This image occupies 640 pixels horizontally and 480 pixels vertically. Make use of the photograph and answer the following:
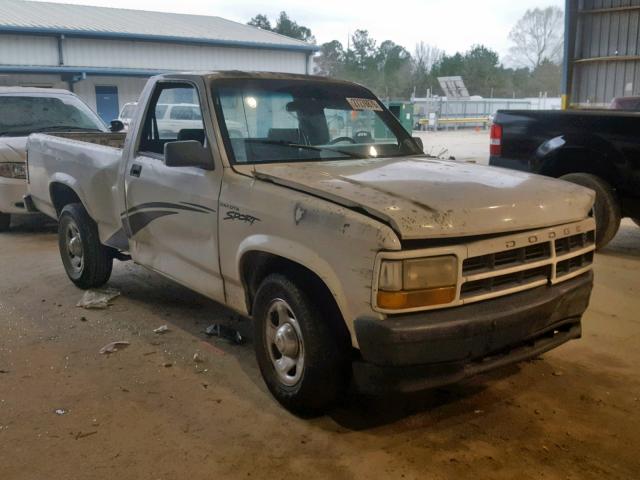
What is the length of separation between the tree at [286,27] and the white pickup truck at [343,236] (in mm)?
57161

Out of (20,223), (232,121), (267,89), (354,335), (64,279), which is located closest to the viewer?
(354,335)

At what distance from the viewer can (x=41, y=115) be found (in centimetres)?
891

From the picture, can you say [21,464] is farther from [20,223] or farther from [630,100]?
[630,100]

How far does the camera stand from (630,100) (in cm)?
1120

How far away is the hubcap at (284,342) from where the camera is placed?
133 inches

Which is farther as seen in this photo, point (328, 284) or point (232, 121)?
point (232, 121)

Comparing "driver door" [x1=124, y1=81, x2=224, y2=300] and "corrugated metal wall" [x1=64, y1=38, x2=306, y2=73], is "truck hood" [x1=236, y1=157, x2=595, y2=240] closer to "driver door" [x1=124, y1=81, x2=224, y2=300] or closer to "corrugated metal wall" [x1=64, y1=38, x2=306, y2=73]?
"driver door" [x1=124, y1=81, x2=224, y2=300]

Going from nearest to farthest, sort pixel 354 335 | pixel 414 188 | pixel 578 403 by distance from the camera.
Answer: pixel 354 335 < pixel 414 188 < pixel 578 403

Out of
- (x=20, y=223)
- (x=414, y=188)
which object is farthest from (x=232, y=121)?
(x=20, y=223)

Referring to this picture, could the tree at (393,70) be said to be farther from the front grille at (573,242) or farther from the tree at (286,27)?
the front grille at (573,242)

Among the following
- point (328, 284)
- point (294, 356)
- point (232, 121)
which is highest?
point (232, 121)

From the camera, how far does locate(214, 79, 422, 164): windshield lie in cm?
397

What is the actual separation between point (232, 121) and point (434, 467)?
233cm

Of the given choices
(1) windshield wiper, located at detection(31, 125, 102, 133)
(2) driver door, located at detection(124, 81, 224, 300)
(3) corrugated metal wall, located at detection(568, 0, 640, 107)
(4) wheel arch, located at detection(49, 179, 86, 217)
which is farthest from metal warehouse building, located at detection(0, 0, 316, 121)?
(2) driver door, located at detection(124, 81, 224, 300)
